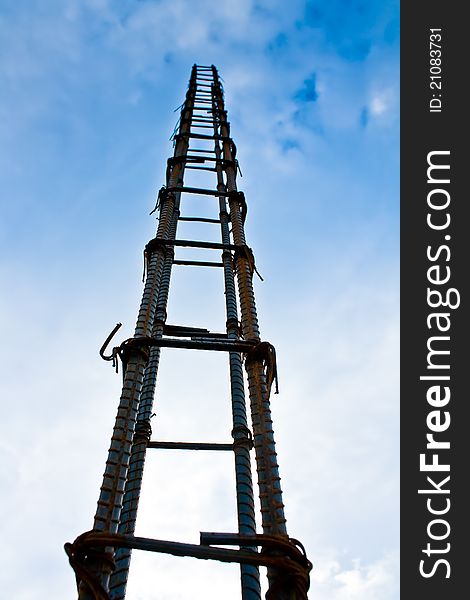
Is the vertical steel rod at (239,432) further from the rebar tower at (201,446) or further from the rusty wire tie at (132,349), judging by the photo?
the rusty wire tie at (132,349)

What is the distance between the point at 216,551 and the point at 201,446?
3.65 metres

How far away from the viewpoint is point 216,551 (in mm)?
4309

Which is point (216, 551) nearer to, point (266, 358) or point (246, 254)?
point (266, 358)

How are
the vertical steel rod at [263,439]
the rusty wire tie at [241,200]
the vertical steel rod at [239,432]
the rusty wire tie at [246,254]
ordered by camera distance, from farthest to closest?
the rusty wire tie at [241,200], the rusty wire tie at [246,254], the vertical steel rod at [239,432], the vertical steel rod at [263,439]

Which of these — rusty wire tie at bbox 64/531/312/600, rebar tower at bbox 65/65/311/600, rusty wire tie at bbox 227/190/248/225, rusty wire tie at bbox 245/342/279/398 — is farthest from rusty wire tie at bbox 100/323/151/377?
rusty wire tie at bbox 227/190/248/225

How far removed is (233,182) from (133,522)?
6.45 meters

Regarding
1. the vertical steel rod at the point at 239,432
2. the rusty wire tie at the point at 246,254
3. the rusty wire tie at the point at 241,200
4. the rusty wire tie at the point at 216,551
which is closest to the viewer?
the rusty wire tie at the point at 216,551

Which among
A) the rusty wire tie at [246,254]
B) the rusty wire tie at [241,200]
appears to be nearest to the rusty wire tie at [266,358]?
the rusty wire tie at [246,254]

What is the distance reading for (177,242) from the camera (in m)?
8.72

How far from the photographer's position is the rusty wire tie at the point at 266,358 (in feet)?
19.8

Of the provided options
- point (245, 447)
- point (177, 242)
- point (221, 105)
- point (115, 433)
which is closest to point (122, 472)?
point (115, 433)

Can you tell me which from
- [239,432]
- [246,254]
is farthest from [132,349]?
[246,254]

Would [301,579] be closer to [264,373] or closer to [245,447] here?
[264,373]

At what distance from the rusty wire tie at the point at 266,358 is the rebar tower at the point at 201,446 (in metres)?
0.01
